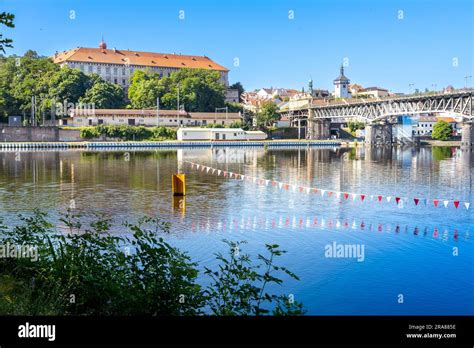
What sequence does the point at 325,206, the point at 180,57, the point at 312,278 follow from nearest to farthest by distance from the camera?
the point at 312,278 < the point at 325,206 < the point at 180,57

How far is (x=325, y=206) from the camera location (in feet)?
95.4

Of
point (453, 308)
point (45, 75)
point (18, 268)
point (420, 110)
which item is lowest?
point (453, 308)

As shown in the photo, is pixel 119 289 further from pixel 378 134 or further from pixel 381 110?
pixel 378 134

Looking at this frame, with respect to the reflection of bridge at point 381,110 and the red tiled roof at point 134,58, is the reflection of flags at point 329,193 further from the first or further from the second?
the red tiled roof at point 134,58

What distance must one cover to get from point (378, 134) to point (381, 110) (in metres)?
11.1

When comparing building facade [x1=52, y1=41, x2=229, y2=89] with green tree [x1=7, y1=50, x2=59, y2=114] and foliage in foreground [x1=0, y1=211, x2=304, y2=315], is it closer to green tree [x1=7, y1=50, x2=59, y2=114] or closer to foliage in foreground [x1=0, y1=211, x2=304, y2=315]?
green tree [x1=7, y1=50, x2=59, y2=114]

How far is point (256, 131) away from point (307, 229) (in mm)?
110319

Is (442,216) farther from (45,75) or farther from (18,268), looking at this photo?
(45,75)

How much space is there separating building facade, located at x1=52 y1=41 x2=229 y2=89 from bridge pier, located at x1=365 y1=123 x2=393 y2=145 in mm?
63732

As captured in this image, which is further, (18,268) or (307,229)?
(307,229)

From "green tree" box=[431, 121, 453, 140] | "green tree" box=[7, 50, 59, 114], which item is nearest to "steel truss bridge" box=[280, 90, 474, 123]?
"green tree" box=[431, 121, 453, 140]

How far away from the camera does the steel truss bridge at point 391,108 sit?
9400 centimetres

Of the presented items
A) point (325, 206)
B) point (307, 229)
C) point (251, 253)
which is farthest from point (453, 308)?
point (325, 206)

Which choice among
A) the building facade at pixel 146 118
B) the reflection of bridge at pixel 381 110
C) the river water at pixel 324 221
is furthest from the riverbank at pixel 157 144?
the river water at pixel 324 221
